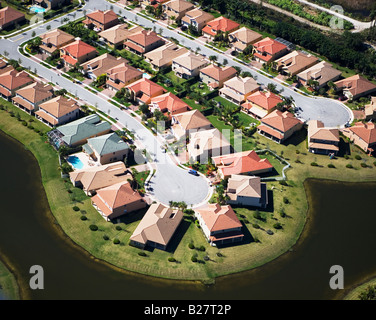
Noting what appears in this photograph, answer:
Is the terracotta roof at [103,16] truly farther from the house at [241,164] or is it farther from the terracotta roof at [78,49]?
the house at [241,164]

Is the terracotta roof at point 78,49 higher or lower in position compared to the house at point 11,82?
higher

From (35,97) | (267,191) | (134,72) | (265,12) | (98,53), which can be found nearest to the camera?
(267,191)

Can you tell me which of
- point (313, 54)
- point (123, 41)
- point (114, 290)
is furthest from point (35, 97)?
point (313, 54)

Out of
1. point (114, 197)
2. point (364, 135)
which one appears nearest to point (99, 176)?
point (114, 197)

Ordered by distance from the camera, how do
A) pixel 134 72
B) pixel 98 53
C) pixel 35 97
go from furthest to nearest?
pixel 98 53 < pixel 134 72 < pixel 35 97

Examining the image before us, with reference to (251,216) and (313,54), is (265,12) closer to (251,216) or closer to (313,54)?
(313,54)

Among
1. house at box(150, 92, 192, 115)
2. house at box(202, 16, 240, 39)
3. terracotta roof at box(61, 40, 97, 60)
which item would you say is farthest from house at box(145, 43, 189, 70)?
house at box(150, 92, 192, 115)

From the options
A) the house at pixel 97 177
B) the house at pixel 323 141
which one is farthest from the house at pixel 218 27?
the house at pixel 97 177

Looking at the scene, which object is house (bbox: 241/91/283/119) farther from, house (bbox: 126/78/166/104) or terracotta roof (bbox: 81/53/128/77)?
terracotta roof (bbox: 81/53/128/77)
